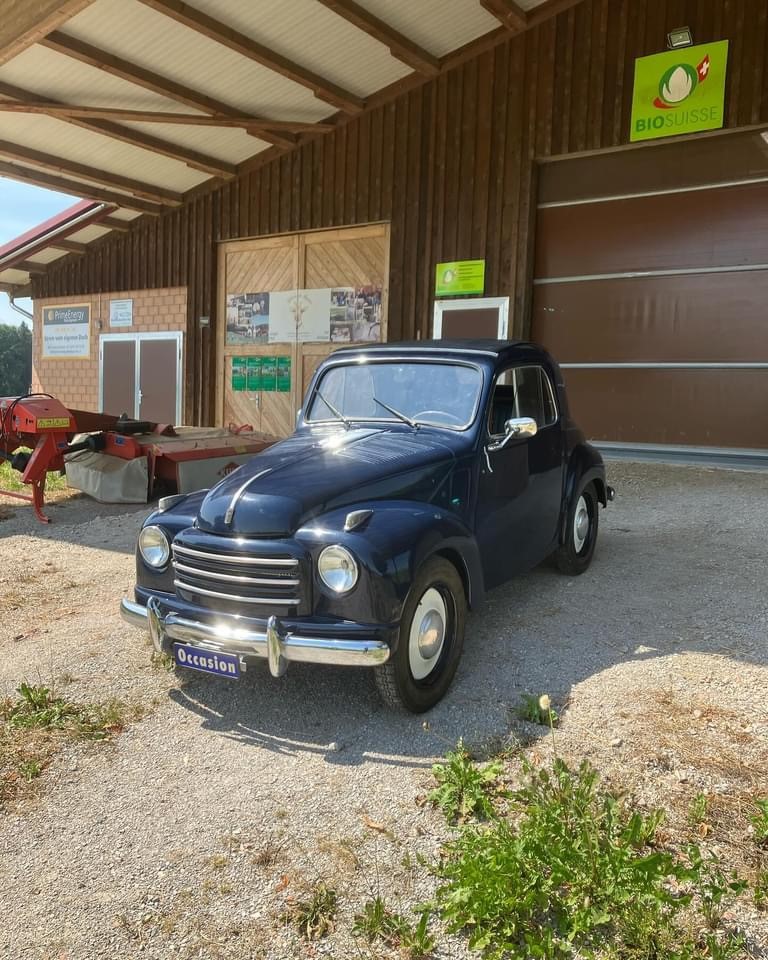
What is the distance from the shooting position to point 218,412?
1532 centimetres

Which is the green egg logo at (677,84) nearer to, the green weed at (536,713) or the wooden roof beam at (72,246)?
the green weed at (536,713)

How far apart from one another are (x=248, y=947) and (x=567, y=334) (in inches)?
416

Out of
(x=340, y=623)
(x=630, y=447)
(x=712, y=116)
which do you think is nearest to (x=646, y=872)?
(x=340, y=623)

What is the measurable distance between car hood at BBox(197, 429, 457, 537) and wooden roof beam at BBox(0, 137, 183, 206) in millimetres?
11227

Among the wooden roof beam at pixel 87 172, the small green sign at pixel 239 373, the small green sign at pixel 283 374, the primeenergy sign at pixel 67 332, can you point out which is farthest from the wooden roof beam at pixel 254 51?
the primeenergy sign at pixel 67 332

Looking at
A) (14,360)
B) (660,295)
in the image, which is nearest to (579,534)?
(660,295)

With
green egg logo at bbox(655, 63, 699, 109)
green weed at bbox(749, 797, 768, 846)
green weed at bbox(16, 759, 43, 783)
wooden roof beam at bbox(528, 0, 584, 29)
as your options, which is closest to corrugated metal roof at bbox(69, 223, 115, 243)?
wooden roof beam at bbox(528, 0, 584, 29)

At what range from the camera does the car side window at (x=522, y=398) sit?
170 inches

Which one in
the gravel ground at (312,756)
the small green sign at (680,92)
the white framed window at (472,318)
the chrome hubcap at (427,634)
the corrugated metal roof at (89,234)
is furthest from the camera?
the corrugated metal roof at (89,234)

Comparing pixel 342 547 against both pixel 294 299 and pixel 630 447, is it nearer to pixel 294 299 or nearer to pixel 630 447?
pixel 630 447

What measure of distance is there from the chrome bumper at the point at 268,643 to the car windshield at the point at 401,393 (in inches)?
60.9

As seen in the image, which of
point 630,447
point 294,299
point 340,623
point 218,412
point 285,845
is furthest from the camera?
point 218,412

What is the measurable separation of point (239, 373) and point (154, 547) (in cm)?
1167

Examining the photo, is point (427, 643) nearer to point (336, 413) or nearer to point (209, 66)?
point (336, 413)
